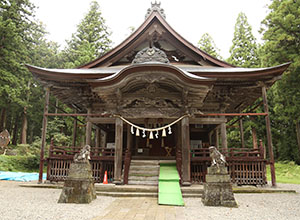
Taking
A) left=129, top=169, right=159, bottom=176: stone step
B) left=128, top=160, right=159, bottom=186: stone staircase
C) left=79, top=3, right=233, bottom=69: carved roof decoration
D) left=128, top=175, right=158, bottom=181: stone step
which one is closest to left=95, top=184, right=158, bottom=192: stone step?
left=128, top=160, right=159, bottom=186: stone staircase

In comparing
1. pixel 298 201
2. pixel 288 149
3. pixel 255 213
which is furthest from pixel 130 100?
pixel 288 149

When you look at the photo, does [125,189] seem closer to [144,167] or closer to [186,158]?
[144,167]

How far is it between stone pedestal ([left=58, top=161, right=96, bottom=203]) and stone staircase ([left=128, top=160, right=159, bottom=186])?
2.66 metres

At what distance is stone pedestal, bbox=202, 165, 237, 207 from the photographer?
18.5 feet

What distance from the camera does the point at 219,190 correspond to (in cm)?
571

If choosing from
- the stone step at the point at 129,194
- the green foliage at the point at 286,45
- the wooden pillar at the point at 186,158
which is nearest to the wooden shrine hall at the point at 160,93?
the wooden pillar at the point at 186,158

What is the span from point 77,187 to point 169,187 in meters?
2.93

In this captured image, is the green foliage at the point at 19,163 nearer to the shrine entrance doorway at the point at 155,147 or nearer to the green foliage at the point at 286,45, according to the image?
the shrine entrance doorway at the point at 155,147

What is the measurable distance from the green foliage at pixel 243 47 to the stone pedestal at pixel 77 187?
20138 mm

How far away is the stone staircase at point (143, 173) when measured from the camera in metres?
8.29

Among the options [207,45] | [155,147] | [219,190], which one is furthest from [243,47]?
[219,190]

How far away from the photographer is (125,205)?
18.5 ft

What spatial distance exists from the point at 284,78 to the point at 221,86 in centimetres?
884

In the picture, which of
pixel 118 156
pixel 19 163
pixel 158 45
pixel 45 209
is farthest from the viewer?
pixel 19 163
